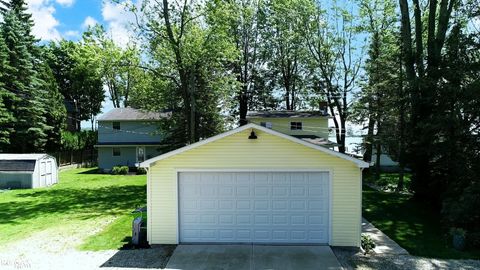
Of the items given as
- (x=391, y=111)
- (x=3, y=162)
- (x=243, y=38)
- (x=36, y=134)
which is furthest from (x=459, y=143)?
(x=36, y=134)

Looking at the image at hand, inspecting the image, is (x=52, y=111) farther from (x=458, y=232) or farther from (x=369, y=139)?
(x=458, y=232)

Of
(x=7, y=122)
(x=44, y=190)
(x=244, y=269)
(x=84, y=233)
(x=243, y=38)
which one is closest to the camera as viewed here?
(x=244, y=269)

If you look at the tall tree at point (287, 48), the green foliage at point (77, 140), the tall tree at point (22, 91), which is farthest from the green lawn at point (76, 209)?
the tall tree at point (287, 48)

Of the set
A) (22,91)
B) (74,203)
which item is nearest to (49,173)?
(74,203)

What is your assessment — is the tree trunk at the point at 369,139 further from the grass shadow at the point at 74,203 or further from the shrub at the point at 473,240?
the grass shadow at the point at 74,203

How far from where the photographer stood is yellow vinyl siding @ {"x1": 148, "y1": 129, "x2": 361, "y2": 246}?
1065 centimetres

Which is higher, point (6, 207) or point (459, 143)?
point (459, 143)

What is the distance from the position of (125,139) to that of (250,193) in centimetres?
2450

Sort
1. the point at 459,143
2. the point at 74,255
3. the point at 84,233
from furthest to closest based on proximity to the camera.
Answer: the point at 459,143 → the point at 84,233 → the point at 74,255

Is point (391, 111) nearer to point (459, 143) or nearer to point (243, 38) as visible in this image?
point (459, 143)

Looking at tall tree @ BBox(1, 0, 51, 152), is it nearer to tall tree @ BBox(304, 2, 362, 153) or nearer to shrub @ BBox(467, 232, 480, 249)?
tall tree @ BBox(304, 2, 362, 153)

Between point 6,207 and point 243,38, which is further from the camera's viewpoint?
point 243,38

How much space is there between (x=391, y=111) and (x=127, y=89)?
111 ft

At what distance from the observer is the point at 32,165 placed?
2258 cm
